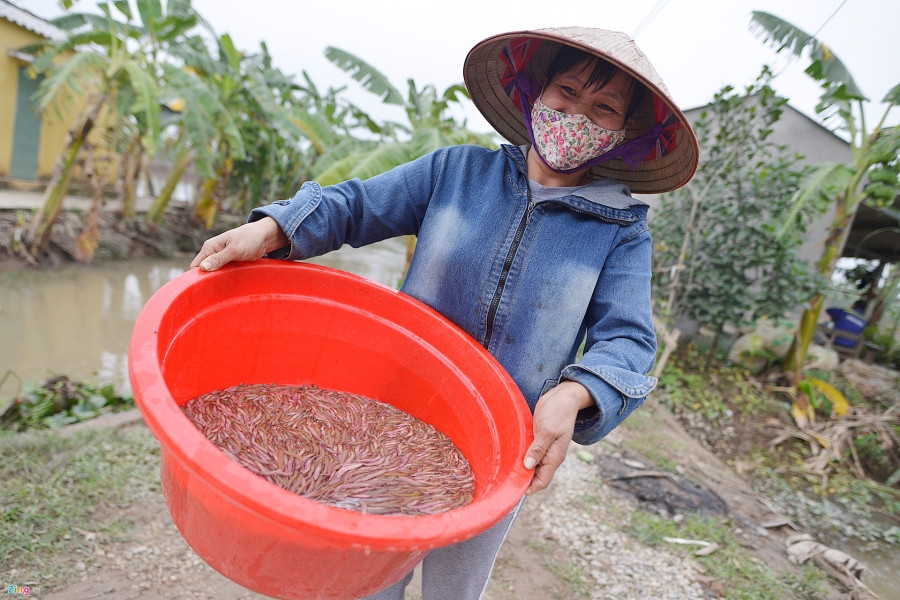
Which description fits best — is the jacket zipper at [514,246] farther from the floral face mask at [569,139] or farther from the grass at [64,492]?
the grass at [64,492]

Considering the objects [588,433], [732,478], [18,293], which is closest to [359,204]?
[588,433]

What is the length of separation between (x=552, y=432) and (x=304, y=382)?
2.93 ft

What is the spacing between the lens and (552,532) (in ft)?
9.72

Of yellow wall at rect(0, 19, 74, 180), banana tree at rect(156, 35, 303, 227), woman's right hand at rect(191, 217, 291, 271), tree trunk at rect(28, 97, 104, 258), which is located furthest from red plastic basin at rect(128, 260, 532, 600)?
yellow wall at rect(0, 19, 74, 180)

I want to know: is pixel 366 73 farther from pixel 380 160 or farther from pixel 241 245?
pixel 241 245

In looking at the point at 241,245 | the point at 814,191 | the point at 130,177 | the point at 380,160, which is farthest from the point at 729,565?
the point at 130,177

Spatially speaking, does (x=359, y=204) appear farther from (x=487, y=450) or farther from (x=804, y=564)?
(x=804, y=564)

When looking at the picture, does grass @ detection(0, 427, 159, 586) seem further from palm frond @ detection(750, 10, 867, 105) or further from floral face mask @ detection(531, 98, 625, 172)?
palm frond @ detection(750, 10, 867, 105)

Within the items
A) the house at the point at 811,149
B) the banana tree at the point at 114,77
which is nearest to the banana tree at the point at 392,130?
the banana tree at the point at 114,77

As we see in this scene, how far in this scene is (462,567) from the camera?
1384mm

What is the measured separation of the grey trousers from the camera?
1371 mm

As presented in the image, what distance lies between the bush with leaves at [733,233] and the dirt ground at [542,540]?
1933 millimetres

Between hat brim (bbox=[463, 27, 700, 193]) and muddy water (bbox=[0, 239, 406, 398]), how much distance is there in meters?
3.71

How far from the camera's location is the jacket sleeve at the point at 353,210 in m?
1.23
